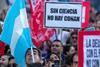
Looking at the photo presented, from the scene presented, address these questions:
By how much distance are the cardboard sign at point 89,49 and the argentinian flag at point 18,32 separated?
48.5 inches

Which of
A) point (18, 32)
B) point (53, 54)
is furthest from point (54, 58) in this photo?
point (18, 32)

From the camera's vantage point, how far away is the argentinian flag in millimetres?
10891

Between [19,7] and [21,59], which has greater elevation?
[19,7]

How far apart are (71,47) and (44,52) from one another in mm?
599

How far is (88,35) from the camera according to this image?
9969mm

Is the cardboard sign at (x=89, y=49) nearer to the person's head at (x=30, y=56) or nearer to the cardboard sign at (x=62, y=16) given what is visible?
the person's head at (x=30, y=56)

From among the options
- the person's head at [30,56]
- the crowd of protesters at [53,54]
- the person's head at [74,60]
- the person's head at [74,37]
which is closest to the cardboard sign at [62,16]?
the crowd of protesters at [53,54]

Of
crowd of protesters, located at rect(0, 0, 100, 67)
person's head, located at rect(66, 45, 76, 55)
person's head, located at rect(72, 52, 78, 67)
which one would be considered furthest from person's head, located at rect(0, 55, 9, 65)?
person's head, located at rect(66, 45, 76, 55)

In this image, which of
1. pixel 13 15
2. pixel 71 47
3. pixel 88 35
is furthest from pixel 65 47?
pixel 88 35

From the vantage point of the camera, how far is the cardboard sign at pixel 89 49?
32.5 ft

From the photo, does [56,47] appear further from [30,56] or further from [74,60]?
[30,56]

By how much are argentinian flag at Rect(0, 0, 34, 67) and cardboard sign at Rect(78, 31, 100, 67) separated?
48.5 inches

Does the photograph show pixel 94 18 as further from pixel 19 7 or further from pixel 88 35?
pixel 88 35

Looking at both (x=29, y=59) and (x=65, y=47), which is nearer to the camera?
(x=29, y=59)
